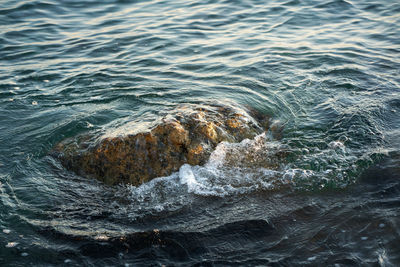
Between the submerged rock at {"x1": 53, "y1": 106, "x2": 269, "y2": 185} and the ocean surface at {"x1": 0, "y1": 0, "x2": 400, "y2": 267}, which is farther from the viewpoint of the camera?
the submerged rock at {"x1": 53, "y1": 106, "x2": 269, "y2": 185}

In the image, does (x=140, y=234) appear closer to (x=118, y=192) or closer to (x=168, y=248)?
(x=168, y=248)

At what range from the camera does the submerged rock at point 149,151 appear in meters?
5.14

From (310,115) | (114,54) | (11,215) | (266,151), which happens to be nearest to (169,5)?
(114,54)

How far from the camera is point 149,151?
5188mm

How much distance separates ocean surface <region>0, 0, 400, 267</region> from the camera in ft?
13.1

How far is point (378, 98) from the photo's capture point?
Result: 22.8 ft

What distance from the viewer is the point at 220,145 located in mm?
5418

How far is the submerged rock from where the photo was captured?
5.14 m

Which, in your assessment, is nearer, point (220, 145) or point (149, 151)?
point (149, 151)

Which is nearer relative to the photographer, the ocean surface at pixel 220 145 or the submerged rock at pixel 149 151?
the ocean surface at pixel 220 145

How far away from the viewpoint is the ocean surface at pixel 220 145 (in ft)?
13.1

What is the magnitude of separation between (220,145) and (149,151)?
980mm

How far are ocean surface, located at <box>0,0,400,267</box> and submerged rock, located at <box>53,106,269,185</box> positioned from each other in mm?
150

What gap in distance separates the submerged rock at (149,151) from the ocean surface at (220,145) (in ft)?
0.49
